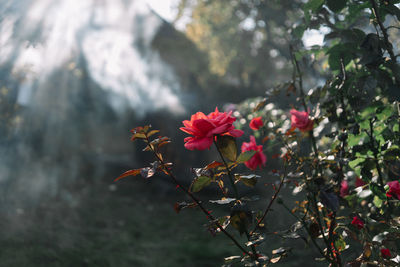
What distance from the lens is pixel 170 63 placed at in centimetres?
1372

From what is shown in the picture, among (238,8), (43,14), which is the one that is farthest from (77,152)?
(238,8)

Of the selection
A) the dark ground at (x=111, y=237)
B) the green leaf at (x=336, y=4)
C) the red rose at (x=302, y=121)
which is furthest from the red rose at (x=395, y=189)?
the dark ground at (x=111, y=237)

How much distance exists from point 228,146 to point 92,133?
8.03 m

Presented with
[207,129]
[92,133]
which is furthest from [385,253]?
[92,133]

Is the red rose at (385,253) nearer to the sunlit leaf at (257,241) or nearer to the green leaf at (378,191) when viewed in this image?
the green leaf at (378,191)

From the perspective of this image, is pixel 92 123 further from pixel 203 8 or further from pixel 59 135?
pixel 203 8

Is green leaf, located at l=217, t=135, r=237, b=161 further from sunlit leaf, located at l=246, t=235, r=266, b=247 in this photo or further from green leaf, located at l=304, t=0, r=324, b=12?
green leaf, located at l=304, t=0, r=324, b=12

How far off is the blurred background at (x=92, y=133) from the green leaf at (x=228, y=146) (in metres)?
0.80

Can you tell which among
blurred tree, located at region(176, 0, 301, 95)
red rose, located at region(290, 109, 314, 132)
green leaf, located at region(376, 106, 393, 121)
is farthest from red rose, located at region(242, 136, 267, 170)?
blurred tree, located at region(176, 0, 301, 95)

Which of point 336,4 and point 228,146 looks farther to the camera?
point 336,4

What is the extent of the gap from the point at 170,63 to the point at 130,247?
447 inches

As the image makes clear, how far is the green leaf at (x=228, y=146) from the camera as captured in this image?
88 centimetres

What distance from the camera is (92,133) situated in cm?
832

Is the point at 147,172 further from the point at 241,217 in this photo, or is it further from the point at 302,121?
the point at 302,121
